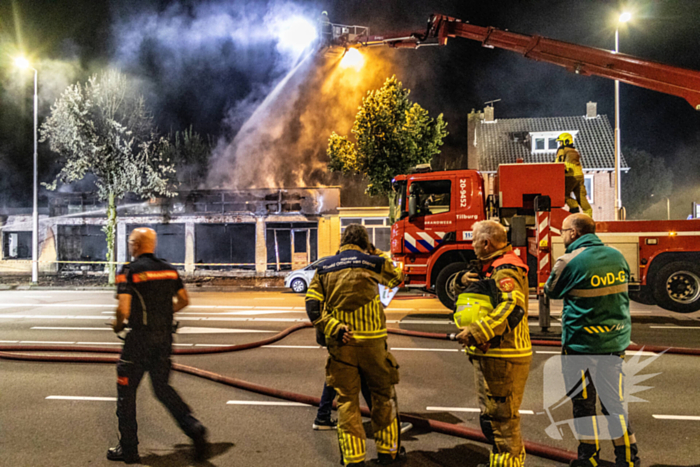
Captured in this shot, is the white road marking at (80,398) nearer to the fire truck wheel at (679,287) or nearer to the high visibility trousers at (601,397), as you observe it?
the high visibility trousers at (601,397)

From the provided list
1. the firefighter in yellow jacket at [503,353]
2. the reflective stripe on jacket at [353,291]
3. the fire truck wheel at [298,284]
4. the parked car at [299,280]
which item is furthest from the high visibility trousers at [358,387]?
the fire truck wheel at [298,284]

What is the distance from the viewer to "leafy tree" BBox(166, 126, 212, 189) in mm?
25938

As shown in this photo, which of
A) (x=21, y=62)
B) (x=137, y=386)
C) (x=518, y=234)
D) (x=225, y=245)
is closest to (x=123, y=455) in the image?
(x=137, y=386)

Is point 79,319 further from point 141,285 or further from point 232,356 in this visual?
point 141,285

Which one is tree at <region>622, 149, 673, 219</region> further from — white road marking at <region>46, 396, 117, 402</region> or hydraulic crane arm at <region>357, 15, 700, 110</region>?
white road marking at <region>46, 396, 117, 402</region>

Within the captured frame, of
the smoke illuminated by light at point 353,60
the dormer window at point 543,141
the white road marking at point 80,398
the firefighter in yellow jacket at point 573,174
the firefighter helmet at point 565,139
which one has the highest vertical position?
the smoke illuminated by light at point 353,60

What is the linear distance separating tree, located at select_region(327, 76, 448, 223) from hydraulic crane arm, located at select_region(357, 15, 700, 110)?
16.8 ft

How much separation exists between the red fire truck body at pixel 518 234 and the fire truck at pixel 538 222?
0.06 ft

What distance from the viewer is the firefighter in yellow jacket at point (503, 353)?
2916 mm

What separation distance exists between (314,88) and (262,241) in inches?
455

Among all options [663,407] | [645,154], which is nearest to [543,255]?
[663,407]

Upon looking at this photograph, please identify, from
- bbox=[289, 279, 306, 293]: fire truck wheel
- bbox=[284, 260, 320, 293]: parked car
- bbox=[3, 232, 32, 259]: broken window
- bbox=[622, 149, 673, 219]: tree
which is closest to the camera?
bbox=[284, 260, 320, 293]: parked car

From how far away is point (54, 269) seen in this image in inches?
961

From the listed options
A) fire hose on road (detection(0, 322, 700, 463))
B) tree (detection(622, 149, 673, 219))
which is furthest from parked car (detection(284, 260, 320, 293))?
tree (detection(622, 149, 673, 219))
